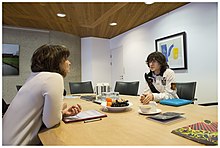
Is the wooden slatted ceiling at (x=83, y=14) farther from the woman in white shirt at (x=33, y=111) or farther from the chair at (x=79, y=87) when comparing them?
the woman in white shirt at (x=33, y=111)

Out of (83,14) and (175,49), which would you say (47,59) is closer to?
(83,14)

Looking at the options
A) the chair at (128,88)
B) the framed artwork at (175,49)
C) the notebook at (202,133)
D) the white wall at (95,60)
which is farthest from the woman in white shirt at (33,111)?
the white wall at (95,60)

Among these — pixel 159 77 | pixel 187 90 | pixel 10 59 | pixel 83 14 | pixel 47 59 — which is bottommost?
pixel 187 90

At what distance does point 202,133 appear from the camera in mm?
728

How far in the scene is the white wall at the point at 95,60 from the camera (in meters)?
5.17

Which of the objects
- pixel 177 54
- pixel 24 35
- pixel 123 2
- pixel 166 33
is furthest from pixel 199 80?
pixel 24 35

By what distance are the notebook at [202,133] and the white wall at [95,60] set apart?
442 centimetres

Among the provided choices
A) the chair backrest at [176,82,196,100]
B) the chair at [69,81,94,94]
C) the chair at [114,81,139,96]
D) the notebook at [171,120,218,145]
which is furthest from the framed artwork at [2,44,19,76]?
→ the notebook at [171,120,218,145]

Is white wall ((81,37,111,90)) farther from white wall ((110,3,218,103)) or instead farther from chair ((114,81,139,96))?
chair ((114,81,139,96))

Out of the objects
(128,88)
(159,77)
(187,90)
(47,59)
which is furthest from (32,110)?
(128,88)

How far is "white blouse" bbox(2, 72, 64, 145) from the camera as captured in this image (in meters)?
0.82

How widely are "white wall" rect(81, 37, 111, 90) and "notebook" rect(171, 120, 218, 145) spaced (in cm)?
442

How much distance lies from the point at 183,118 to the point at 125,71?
3804 millimetres

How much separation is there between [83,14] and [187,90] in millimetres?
2414
